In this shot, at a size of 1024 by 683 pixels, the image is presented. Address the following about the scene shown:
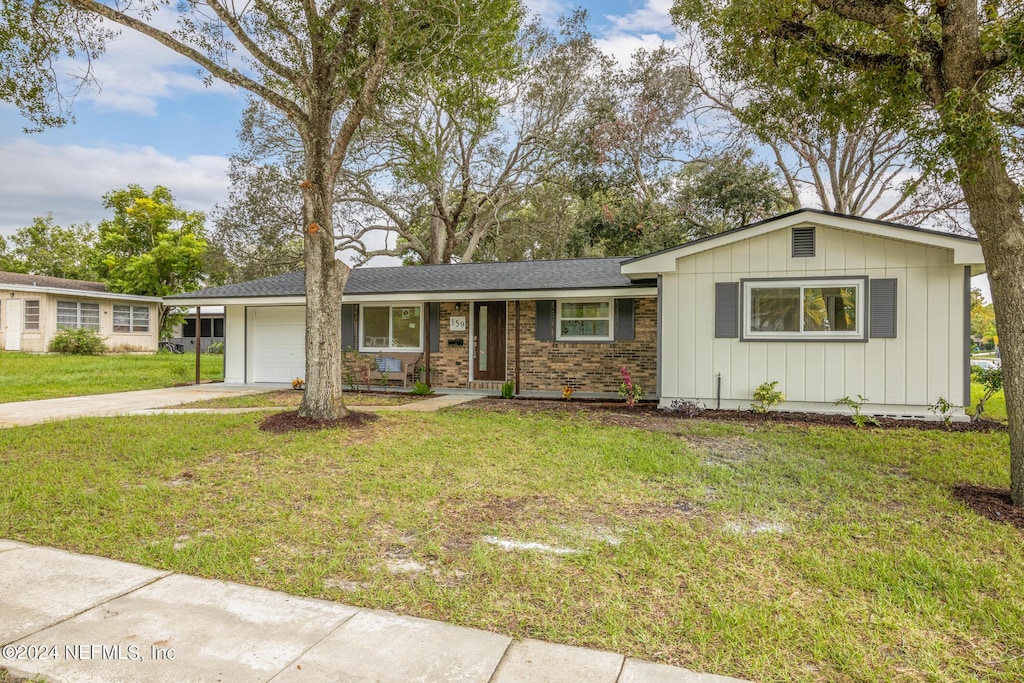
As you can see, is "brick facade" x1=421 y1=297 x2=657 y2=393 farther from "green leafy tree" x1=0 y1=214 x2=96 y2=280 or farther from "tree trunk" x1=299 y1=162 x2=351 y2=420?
"green leafy tree" x1=0 y1=214 x2=96 y2=280

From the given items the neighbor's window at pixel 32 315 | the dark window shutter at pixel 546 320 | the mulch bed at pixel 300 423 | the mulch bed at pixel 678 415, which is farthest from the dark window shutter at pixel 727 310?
the neighbor's window at pixel 32 315

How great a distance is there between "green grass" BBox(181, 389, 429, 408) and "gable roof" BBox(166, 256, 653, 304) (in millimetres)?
2285

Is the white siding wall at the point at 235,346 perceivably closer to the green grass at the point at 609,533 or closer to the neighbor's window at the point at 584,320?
the green grass at the point at 609,533

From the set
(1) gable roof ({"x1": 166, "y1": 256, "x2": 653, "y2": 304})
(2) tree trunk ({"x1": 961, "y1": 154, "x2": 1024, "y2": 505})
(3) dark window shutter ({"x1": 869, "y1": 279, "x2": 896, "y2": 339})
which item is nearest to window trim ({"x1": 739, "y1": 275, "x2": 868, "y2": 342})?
(3) dark window shutter ({"x1": 869, "y1": 279, "x2": 896, "y2": 339})

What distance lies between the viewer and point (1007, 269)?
455 centimetres

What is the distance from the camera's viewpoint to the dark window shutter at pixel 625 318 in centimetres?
1138

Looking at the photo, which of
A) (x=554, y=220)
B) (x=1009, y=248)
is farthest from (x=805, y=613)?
(x=554, y=220)

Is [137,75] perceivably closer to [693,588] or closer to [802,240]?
[802,240]

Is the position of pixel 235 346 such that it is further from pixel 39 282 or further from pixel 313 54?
pixel 39 282

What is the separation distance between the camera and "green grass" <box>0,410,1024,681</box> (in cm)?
268

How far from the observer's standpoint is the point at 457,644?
2568mm

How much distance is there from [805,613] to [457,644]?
1805mm

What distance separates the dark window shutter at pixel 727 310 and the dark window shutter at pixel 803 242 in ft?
3.48

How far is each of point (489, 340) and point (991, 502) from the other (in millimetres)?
9617
